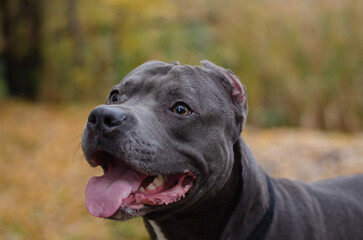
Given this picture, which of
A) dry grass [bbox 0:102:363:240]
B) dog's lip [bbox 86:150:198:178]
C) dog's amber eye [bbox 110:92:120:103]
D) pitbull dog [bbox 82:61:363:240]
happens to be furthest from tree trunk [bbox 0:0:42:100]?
dog's lip [bbox 86:150:198:178]

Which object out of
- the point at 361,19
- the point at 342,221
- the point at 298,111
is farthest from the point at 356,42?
the point at 342,221

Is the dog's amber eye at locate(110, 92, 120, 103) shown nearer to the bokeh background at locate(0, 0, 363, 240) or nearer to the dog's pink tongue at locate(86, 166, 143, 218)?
the dog's pink tongue at locate(86, 166, 143, 218)

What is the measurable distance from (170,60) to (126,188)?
811cm

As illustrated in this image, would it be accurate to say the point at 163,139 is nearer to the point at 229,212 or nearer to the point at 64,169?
the point at 229,212

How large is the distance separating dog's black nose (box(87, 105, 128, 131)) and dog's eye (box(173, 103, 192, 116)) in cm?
38

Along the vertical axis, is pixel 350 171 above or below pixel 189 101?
below

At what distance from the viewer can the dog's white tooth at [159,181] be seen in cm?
242

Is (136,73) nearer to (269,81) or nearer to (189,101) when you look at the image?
(189,101)

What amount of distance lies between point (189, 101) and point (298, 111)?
8.48 metres

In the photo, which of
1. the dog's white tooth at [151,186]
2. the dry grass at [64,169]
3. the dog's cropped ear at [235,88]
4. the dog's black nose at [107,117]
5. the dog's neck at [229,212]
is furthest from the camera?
the dry grass at [64,169]

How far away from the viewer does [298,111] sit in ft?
34.6

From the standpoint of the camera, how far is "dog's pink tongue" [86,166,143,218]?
2.21m

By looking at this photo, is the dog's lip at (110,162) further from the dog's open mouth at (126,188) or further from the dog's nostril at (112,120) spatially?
the dog's nostril at (112,120)

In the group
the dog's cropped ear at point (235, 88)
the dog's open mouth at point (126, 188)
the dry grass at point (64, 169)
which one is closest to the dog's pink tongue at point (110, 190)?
the dog's open mouth at point (126, 188)
